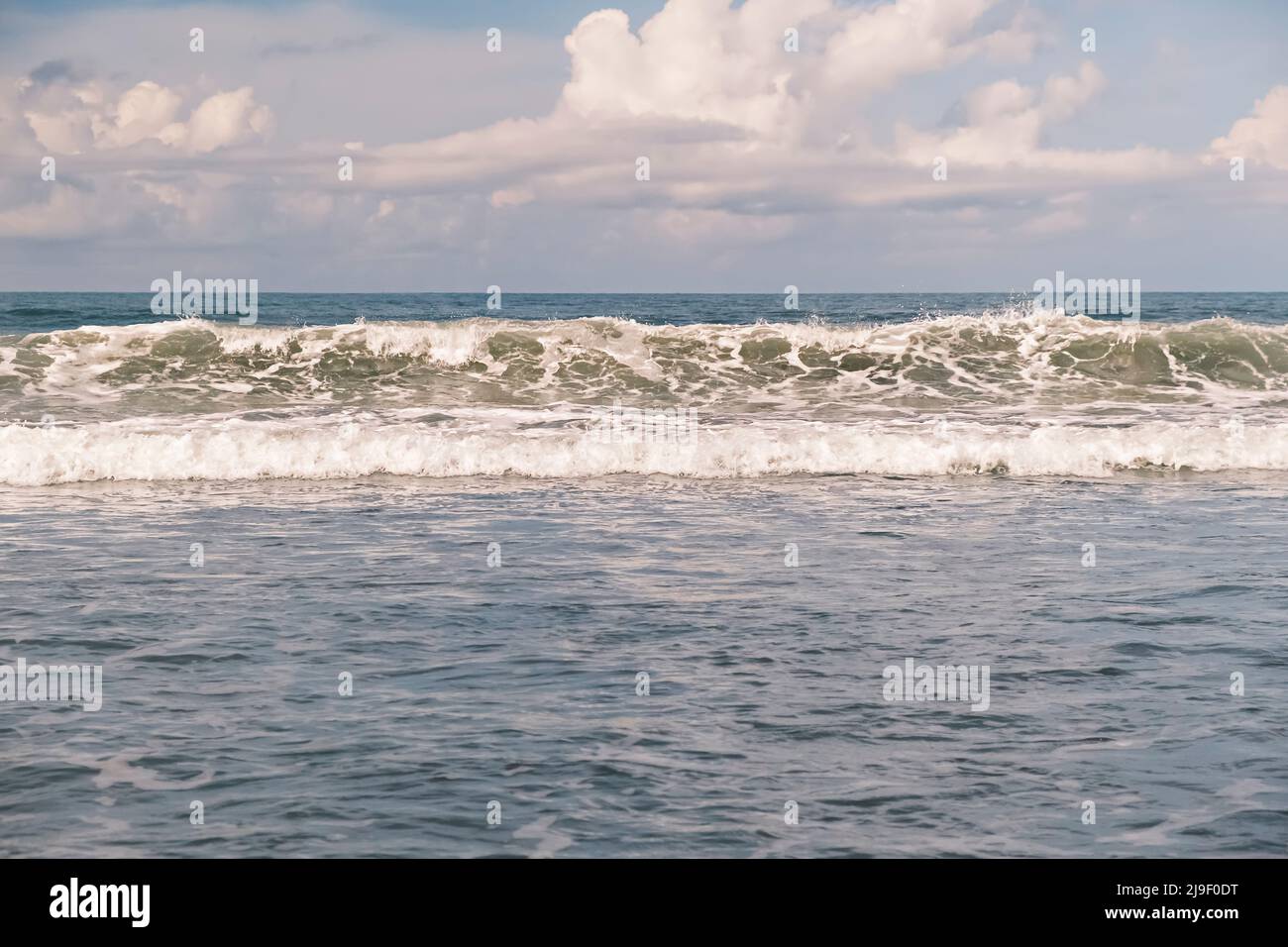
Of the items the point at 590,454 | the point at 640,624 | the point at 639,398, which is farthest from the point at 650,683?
the point at 639,398

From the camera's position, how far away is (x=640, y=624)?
995cm

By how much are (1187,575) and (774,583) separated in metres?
3.75

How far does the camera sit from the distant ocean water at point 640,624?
6242mm

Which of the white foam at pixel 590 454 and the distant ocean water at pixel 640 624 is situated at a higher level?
the white foam at pixel 590 454

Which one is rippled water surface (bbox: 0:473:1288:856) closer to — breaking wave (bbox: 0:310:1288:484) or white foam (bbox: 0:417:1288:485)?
white foam (bbox: 0:417:1288:485)

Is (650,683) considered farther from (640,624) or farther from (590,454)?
(590,454)

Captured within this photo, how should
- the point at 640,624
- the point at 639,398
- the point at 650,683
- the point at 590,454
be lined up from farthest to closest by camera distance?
the point at 639,398, the point at 590,454, the point at 640,624, the point at 650,683

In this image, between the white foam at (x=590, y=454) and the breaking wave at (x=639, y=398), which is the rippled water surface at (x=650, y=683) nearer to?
the white foam at (x=590, y=454)

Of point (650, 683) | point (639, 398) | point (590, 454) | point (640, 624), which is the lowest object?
point (650, 683)

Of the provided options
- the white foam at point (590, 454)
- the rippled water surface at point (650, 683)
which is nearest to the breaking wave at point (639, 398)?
the white foam at point (590, 454)

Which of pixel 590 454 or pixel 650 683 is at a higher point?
pixel 590 454

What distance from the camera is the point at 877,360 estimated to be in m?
29.8

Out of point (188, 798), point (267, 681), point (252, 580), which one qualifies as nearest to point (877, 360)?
point (252, 580)
